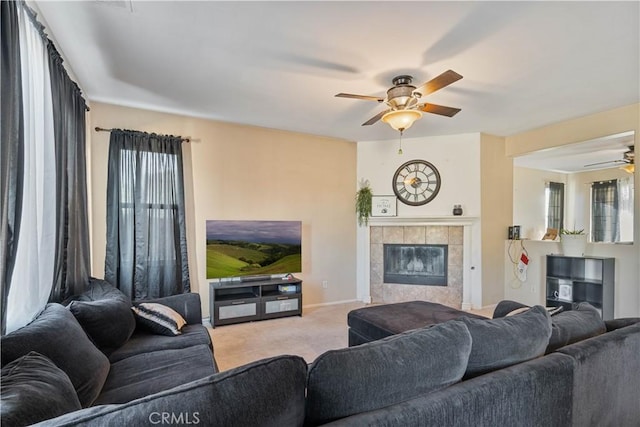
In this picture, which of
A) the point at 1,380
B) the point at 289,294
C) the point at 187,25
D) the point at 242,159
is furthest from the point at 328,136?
the point at 1,380

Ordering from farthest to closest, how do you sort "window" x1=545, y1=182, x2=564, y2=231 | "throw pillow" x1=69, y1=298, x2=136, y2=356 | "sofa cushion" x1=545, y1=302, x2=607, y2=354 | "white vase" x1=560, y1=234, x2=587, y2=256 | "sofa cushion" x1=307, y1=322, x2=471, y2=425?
"window" x1=545, y1=182, x2=564, y2=231, "white vase" x1=560, y1=234, x2=587, y2=256, "throw pillow" x1=69, y1=298, x2=136, y2=356, "sofa cushion" x1=545, y1=302, x2=607, y2=354, "sofa cushion" x1=307, y1=322, x2=471, y2=425

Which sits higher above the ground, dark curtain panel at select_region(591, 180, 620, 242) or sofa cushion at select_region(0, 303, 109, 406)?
dark curtain panel at select_region(591, 180, 620, 242)

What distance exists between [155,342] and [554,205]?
7338 mm

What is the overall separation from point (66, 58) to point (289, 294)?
351cm

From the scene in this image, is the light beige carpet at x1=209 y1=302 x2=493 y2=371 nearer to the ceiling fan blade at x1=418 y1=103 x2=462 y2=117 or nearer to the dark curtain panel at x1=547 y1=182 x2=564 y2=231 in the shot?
the ceiling fan blade at x1=418 y1=103 x2=462 y2=117

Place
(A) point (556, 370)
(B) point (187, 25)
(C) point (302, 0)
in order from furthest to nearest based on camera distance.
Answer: (B) point (187, 25)
(C) point (302, 0)
(A) point (556, 370)

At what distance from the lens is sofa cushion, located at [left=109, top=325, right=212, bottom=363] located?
6.95 feet

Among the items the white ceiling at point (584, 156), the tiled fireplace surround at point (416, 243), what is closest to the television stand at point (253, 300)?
the tiled fireplace surround at point (416, 243)

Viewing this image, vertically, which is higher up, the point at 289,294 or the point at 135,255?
the point at 135,255

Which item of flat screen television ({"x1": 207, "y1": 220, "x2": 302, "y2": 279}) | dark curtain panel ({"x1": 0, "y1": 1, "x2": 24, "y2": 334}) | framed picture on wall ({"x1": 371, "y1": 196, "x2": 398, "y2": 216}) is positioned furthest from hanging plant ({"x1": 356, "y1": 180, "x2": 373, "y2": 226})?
dark curtain panel ({"x1": 0, "y1": 1, "x2": 24, "y2": 334})

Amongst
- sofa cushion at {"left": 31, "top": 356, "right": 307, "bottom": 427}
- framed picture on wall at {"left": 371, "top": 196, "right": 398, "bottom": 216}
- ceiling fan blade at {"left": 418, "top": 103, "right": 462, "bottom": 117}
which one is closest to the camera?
sofa cushion at {"left": 31, "top": 356, "right": 307, "bottom": 427}

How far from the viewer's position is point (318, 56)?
2.60 m

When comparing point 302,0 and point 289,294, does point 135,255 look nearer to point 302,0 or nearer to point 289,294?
point 289,294

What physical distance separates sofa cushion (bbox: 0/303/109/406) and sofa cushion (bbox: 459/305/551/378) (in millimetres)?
1824
